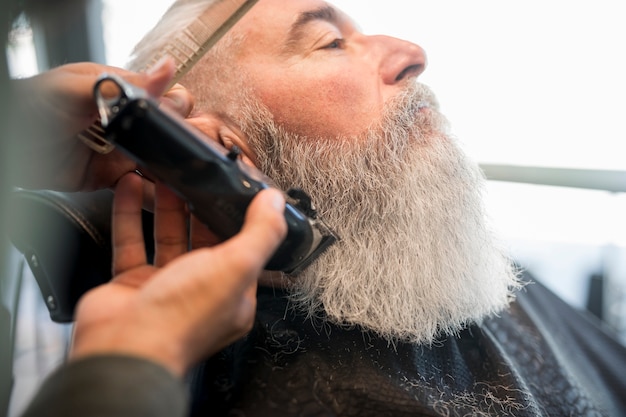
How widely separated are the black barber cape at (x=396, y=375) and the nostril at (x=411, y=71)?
58 cm

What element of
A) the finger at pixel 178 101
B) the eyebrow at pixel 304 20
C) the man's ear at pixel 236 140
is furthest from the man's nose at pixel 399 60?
the finger at pixel 178 101

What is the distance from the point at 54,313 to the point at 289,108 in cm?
65

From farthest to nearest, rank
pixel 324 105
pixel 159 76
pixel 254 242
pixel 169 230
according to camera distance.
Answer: pixel 324 105
pixel 169 230
pixel 159 76
pixel 254 242

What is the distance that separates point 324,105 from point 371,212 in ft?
0.85

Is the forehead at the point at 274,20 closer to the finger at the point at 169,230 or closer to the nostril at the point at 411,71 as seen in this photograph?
the nostril at the point at 411,71

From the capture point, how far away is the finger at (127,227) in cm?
72

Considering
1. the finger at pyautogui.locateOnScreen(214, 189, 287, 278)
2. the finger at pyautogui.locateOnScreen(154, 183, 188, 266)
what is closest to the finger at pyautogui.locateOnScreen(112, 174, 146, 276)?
the finger at pyautogui.locateOnScreen(154, 183, 188, 266)

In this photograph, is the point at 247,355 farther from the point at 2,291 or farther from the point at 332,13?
the point at 332,13

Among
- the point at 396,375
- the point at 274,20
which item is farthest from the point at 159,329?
the point at 274,20

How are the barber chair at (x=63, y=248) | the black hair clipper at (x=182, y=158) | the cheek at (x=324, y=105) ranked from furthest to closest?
the cheek at (x=324, y=105), the barber chair at (x=63, y=248), the black hair clipper at (x=182, y=158)

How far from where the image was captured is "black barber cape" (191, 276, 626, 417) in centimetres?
81

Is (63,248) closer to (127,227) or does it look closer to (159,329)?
(127,227)

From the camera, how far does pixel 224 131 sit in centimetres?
105

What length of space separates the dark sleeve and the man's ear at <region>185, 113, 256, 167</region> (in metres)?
0.63
